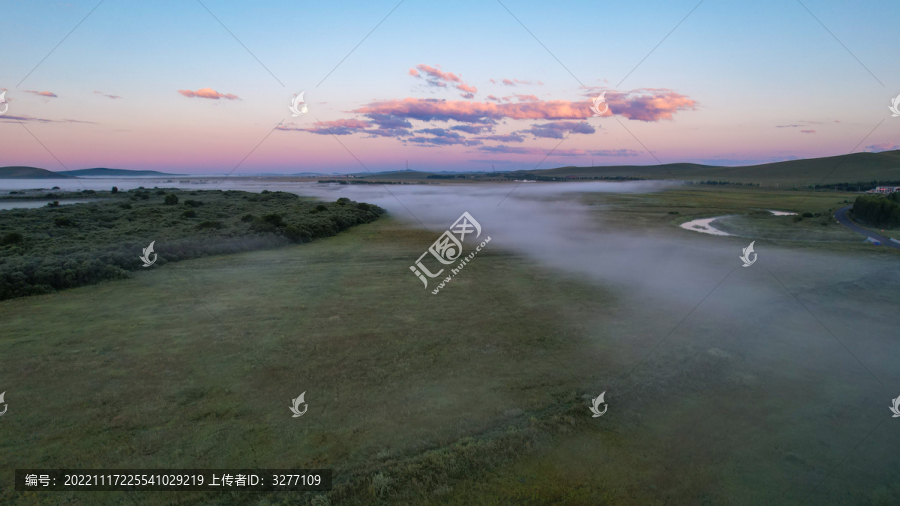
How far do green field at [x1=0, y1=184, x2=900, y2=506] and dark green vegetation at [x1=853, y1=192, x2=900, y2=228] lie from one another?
27.8m

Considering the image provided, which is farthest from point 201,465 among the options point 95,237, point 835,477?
point 95,237

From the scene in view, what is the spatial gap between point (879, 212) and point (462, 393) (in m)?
44.0

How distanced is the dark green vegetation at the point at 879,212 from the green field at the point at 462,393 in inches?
1096

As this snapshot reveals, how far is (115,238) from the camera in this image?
76.1ft

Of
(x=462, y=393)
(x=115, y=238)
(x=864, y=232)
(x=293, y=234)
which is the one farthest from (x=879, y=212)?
(x=115, y=238)

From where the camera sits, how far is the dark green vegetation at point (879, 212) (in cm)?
3300

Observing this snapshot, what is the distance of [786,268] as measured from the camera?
17.6 metres


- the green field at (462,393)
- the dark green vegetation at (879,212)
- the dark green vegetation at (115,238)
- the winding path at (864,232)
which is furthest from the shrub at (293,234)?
the dark green vegetation at (879,212)

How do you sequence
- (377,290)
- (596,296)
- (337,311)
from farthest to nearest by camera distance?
(377,290), (596,296), (337,311)

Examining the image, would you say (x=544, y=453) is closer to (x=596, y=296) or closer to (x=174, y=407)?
(x=174, y=407)

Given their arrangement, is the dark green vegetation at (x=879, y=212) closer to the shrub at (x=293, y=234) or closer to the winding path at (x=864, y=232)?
the winding path at (x=864, y=232)

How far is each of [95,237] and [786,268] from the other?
34.2 meters

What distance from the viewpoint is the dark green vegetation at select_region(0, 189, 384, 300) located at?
14.9m

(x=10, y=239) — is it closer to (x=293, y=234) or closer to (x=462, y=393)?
(x=293, y=234)
